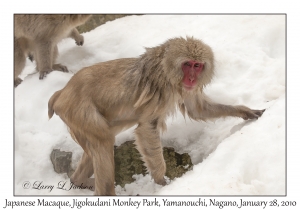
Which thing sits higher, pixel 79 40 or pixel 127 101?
pixel 79 40

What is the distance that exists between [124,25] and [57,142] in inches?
123

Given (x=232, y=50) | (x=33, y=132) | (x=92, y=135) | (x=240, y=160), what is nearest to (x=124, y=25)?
(x=232, y=50)

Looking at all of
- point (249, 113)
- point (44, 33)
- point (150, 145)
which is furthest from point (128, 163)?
point (44, 33)

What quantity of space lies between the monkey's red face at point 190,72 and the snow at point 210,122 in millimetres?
935

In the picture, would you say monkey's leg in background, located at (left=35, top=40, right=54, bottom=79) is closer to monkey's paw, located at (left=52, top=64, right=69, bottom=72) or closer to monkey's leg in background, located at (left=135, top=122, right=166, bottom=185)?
monkey's paw, located at (left=52, top=64, right=69, bottom=72)

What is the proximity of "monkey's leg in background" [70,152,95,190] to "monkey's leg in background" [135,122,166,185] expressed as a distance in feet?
2.88

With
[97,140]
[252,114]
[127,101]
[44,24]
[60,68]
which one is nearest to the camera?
[97,140]

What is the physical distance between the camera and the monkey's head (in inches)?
179

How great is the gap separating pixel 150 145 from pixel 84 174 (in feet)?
3.70

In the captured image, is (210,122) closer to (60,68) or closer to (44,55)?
(60,68)

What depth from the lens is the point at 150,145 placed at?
16.7 ft

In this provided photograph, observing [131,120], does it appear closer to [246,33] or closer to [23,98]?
[23,98]

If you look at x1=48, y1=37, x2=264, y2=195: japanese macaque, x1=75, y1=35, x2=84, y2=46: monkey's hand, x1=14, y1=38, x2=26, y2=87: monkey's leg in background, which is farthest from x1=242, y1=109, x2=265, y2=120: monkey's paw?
x1=14, y1=38, x2=26, y2=87: monkey's leg in background

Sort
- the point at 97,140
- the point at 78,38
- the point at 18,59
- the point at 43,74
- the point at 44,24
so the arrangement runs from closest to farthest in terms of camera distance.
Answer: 1. the point at 97,140
2. the point at 43,74
3. the point at 44,24
4. the point at 18,59
5. the point at 78,38
